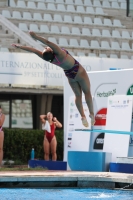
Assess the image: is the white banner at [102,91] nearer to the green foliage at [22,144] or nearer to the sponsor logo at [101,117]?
the sponsor logo at [101,117]

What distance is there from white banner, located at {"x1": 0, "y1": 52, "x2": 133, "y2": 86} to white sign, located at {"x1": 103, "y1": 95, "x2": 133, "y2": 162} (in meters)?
3.37

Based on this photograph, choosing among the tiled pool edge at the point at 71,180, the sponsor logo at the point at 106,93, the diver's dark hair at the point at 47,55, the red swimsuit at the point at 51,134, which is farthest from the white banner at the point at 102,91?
the diver's dark hair at the point at 47,55

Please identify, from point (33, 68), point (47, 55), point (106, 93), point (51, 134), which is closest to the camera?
point (47, 55)

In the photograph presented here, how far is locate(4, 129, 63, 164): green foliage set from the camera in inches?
691

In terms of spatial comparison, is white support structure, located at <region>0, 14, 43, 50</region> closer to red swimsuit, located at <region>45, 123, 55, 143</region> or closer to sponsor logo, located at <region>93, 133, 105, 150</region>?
red swimsuit, located at <region>45, 123, 55, 143</region>

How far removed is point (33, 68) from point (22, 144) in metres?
2.52

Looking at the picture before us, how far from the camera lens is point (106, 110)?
15.5 m

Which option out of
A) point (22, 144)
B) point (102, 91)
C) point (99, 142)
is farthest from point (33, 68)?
point (99, 142)

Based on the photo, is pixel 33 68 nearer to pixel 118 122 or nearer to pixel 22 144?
pixel 22 144

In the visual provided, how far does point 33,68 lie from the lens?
60.2ft

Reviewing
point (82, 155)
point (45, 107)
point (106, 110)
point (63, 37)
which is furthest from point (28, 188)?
point (63, 37)

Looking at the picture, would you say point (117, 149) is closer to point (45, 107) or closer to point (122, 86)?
point (122, 86)

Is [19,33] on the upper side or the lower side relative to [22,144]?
upper

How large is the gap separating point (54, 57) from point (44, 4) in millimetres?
15318
